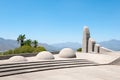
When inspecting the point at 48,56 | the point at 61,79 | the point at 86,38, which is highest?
the point at 86,38

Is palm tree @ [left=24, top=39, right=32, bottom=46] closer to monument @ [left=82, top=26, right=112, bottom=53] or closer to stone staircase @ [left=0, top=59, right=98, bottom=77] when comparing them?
monument @ [left=82, top=26, right=112, bottom=53]

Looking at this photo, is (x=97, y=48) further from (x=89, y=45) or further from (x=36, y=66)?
(x=36, y=66)

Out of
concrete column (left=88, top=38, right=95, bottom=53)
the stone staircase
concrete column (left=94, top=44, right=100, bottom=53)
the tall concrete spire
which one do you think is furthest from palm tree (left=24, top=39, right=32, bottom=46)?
the stone staircase

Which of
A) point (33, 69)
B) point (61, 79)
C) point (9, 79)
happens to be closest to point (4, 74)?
point (9, 79)

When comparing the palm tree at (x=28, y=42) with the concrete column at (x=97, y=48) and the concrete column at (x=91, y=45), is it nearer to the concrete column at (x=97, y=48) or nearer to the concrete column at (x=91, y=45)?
the concrete column at (x=91, y=45)

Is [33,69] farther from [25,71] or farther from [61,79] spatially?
[61,79]

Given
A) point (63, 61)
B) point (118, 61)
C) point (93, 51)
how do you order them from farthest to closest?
point (93, 51)
point (118, 61)
point (63, 61)

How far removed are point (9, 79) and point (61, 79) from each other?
3.60m

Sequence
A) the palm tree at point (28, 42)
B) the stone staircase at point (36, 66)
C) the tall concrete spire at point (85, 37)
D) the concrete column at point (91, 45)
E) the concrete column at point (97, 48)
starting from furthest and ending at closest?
the palm tree at point (28, 42) < the tall concrete spire at point (85, 37) < the concrete column at point (91, 45) < the concrete column at point (97, 48) < the stone staircase at point (36, 66)

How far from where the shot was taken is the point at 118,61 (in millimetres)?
22516

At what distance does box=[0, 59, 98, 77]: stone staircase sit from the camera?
1510 cm

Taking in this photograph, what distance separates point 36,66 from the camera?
677 inches

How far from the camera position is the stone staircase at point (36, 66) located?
15.1m

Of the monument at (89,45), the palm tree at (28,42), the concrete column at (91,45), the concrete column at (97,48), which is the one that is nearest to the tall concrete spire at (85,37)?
the monument at (89,45)
